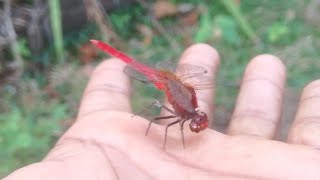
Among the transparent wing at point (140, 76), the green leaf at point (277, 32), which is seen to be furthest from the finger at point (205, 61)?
the green leaf at point (277, 32)

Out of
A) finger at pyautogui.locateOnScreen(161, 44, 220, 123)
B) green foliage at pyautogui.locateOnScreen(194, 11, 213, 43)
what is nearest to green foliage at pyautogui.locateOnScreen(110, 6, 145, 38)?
green foliage at pyautogui.locateOnScreen(194, 11, 213, 43)

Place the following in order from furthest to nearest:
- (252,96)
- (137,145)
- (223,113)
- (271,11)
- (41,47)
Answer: (271,11), (41,47), (223,113), (252,96), (137,145)

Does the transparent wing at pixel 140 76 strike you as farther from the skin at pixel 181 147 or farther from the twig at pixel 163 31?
the twig at pixel 163 31

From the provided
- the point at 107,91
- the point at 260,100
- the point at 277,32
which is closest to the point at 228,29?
the point at 277,32

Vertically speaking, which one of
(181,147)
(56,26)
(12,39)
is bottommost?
(181,147)

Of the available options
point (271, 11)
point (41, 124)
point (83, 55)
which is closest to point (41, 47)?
point (83, 55)

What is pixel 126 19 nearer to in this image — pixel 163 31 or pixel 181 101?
pixel 163 31

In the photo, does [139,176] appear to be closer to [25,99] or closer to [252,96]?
[252,96]
